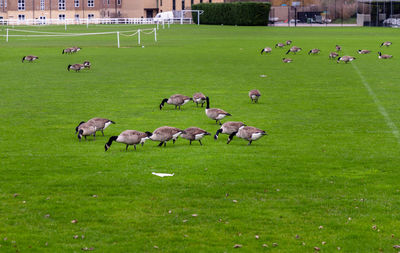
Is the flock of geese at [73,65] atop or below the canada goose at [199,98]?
atop

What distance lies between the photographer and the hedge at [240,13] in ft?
370

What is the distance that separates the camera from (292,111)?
25484 mm

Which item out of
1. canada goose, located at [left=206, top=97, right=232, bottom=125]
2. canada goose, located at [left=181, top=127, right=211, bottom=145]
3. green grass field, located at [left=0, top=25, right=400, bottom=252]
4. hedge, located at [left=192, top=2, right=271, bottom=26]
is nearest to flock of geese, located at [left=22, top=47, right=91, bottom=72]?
green grass field, located at [left=0, top=25, right=400, bottom=252]

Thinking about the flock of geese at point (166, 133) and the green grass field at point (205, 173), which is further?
the flock of geese at point (166, 133)

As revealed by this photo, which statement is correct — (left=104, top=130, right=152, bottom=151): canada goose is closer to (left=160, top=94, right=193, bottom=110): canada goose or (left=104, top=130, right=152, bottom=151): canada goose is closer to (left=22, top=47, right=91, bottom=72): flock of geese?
(left=160, top=94, right=193, bottom=110): canada goose

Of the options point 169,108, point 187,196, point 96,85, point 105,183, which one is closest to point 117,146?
point 105,183

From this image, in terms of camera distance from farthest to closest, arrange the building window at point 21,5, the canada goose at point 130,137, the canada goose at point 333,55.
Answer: the building window at point 21,5 < the canada goose at point 333,55 < the canada goose at point 130,137

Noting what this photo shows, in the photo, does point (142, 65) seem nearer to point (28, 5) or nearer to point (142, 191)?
point (142, 191)

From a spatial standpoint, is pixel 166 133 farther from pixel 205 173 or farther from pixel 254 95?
pixel 254 95

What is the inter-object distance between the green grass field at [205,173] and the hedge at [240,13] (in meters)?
80.5

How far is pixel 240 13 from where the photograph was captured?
11381cm

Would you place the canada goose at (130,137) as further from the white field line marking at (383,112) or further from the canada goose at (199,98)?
the canada goose at (199,98)

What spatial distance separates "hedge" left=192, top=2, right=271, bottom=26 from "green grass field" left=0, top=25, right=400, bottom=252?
8053 centimetres

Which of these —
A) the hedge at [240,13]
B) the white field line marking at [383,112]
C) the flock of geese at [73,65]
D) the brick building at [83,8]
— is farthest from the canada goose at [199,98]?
Answer: the brick building at [83,8]
